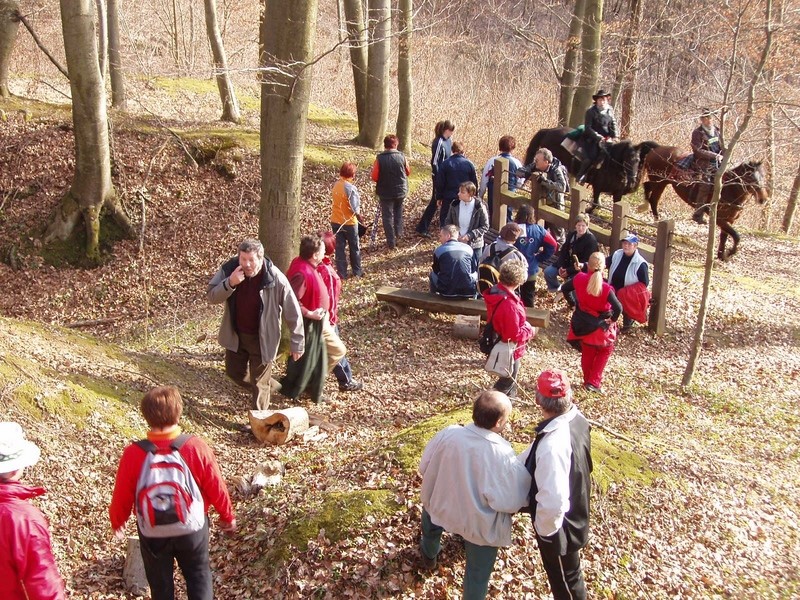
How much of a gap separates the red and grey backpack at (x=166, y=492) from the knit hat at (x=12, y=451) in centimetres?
57

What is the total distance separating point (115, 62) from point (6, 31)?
2495mm

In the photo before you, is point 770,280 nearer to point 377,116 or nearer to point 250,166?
point 377,116

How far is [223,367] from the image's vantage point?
343 inches

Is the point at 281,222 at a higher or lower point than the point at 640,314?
higher

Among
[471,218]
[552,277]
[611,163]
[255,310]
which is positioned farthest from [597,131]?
[255,310]

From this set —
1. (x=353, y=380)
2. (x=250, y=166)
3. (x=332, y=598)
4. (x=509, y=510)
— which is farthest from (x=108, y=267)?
(x=509, y=510)

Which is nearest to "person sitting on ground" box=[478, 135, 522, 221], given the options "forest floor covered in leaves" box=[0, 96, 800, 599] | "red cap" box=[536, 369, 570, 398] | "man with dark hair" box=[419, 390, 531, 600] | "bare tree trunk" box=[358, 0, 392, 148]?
"forest floor covered in leaves" box=[0, 96, 800, 599]

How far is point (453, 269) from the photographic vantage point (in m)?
9.93

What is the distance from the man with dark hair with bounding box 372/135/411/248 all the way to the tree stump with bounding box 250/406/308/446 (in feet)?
19.3

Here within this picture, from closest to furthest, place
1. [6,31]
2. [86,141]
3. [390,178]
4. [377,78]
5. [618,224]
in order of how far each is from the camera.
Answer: [618,224] → [390,178] → [86,141] → [6,31] → [377,78]

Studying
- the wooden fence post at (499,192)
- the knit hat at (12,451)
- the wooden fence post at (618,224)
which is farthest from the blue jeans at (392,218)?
the knit hat at (12,451)

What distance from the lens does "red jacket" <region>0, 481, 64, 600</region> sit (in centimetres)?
363

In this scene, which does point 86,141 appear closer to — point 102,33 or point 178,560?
point 102,33

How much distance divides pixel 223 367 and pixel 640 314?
5.66 m
